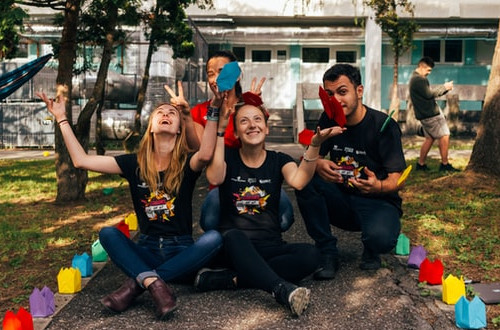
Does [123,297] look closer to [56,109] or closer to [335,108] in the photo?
[56,109]

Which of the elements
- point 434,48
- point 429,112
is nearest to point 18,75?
point 429,112

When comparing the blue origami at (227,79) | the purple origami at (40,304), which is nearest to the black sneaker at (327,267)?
the blue origami at (227,79)

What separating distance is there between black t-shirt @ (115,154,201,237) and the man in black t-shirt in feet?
2.70

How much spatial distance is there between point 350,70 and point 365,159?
0.64 meters

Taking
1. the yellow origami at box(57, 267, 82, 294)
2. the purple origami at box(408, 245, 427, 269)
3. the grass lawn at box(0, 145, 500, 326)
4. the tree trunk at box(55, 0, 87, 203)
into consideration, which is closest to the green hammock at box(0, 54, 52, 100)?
the tree trunk at box(55, 0, 87, 203)

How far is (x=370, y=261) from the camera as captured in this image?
470 cm

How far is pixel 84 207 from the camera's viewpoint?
7758mm

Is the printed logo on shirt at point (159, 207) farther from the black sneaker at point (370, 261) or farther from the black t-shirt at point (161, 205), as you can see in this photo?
the black sneaker at point (370, 261)

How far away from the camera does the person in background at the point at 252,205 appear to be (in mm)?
3975

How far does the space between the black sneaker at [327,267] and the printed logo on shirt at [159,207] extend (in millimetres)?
1100

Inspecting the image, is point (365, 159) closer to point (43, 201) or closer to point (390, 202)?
point (390, 202)

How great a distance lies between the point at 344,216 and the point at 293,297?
132 cm

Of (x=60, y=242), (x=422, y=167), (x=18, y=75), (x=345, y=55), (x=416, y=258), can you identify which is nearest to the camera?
(x=416, y=258)

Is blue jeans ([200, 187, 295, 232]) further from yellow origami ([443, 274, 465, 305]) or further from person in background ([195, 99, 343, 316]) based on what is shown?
yellow origami ([443, 274, 465, 305])
